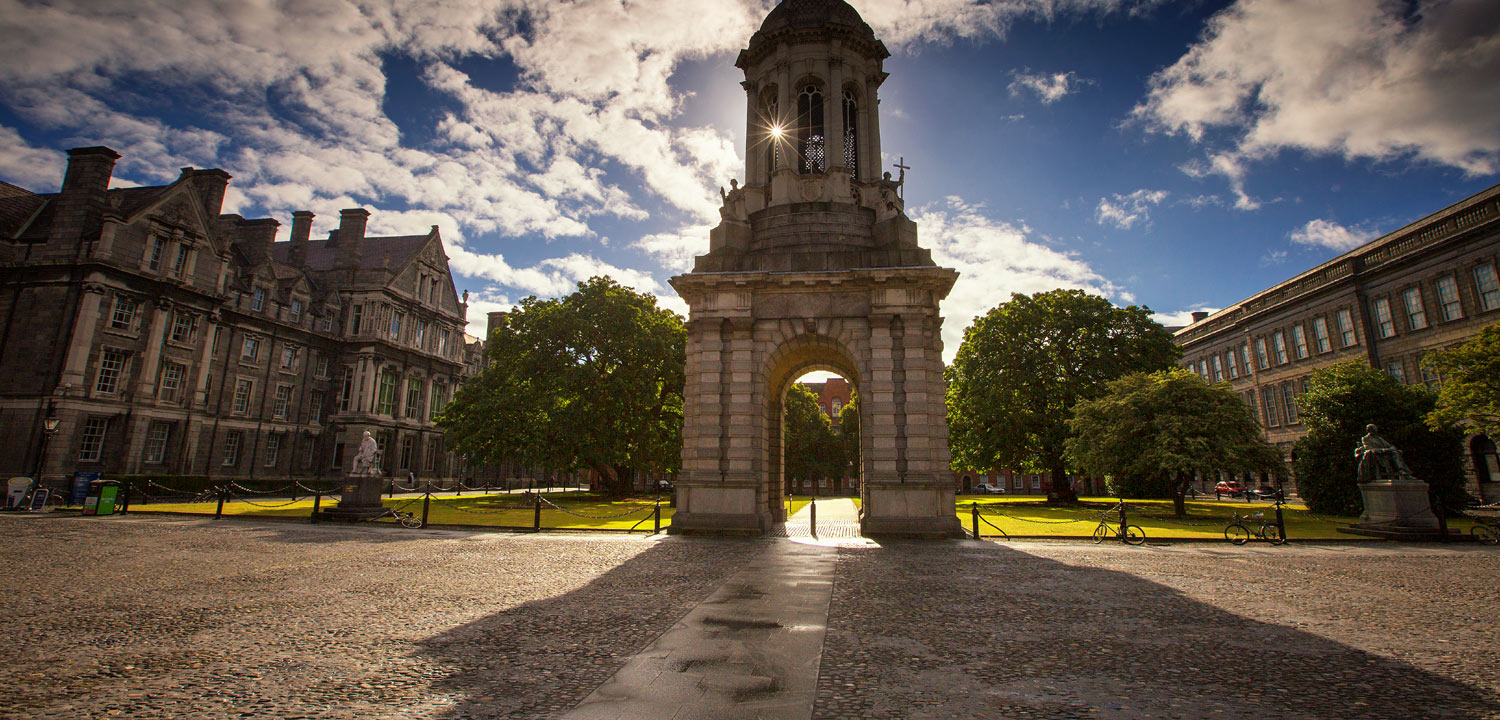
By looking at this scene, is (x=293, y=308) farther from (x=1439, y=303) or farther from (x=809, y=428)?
(x=1439, y=303)

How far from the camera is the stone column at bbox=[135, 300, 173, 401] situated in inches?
1437

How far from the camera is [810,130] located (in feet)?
78.5

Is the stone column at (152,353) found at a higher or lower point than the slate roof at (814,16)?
lower

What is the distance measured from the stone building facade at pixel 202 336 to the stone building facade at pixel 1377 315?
63.5 meters

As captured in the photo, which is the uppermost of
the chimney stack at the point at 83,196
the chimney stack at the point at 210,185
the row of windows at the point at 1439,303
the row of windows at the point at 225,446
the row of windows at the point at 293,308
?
Answer: the chimney stack at the point at 210,185

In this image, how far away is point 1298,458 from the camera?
32.3m

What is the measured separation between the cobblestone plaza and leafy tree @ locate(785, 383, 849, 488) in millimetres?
55598

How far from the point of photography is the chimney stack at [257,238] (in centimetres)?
4691

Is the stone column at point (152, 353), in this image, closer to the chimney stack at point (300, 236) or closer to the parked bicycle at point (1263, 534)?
the chimney stack at point (300, 236)

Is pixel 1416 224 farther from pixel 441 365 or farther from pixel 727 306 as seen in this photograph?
pixel 441 365

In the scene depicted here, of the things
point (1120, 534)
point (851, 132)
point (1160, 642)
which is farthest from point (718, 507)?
point (851, 132)

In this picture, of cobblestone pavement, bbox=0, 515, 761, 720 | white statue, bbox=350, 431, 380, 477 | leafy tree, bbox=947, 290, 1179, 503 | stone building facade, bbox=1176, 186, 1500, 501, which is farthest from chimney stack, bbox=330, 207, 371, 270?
stone building facade, bbox=1176, 186, 1500, 501

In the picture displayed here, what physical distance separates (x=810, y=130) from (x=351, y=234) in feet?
154

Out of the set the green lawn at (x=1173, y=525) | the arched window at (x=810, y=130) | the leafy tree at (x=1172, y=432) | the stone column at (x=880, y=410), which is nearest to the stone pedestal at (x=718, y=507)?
the stone column at (x=880, y=410)
